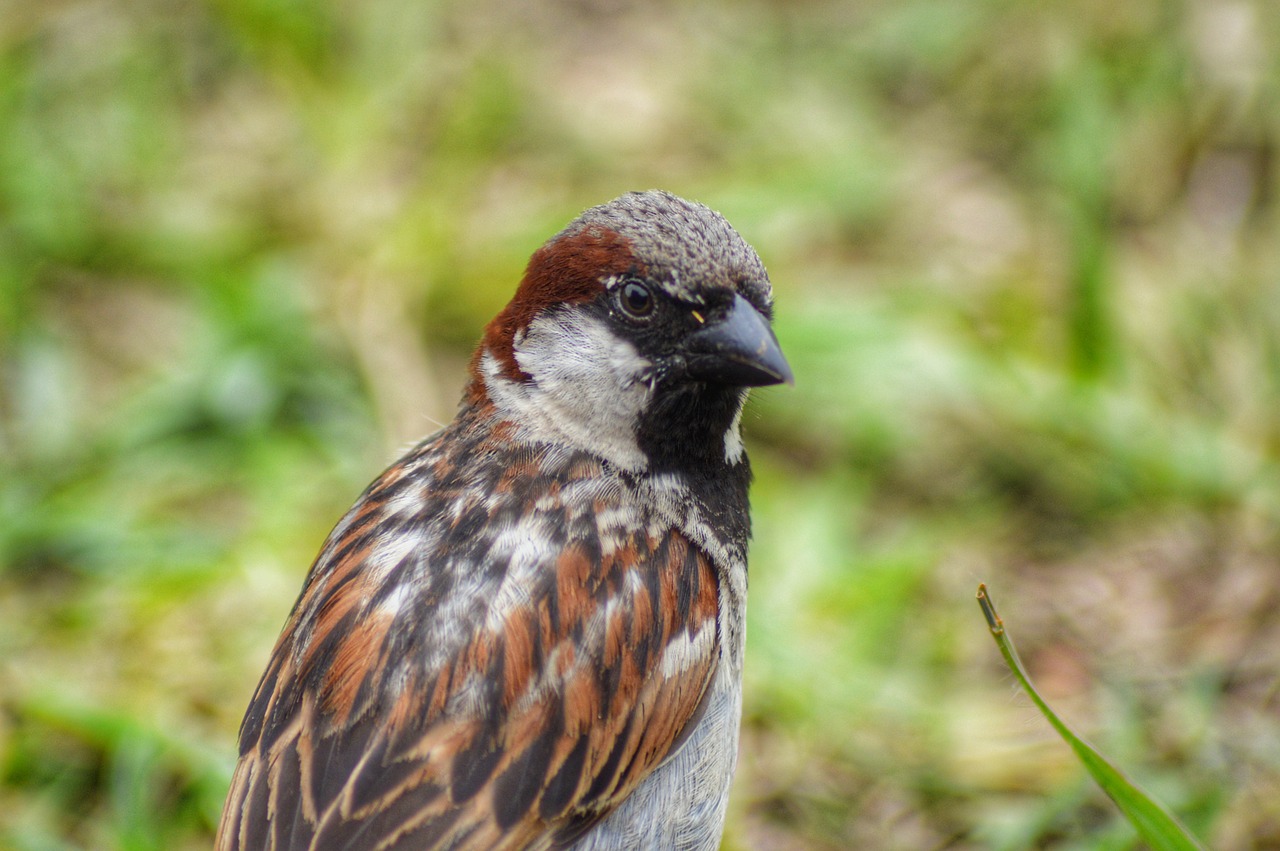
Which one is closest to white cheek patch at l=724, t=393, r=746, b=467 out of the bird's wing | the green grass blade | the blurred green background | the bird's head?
the bird's head

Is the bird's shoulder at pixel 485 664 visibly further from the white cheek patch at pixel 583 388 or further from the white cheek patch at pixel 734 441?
the white cheek patch at pixel 734 441

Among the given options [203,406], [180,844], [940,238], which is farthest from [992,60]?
[180,844]

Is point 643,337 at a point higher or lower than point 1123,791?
higher

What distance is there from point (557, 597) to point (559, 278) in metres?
0.57

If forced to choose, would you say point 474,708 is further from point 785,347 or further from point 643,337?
point 785,347

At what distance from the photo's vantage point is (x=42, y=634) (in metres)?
3.44

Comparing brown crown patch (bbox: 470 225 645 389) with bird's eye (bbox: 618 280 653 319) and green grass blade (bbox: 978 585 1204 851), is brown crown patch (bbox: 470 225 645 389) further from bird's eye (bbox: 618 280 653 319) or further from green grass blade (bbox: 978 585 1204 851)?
green grass blade (bbox: 978 585 1204 851)

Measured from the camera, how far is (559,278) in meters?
2.45

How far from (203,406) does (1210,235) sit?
10.6 feet

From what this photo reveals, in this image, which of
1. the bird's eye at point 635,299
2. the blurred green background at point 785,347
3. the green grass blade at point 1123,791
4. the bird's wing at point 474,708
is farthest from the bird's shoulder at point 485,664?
the blurred green background at point 785,347

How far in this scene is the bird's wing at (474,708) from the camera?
Answer: 2.11 m

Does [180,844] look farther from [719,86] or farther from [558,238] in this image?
[719,86]

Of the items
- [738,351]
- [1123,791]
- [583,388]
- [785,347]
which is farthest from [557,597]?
[785,347]

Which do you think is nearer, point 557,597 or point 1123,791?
point 1123,791
